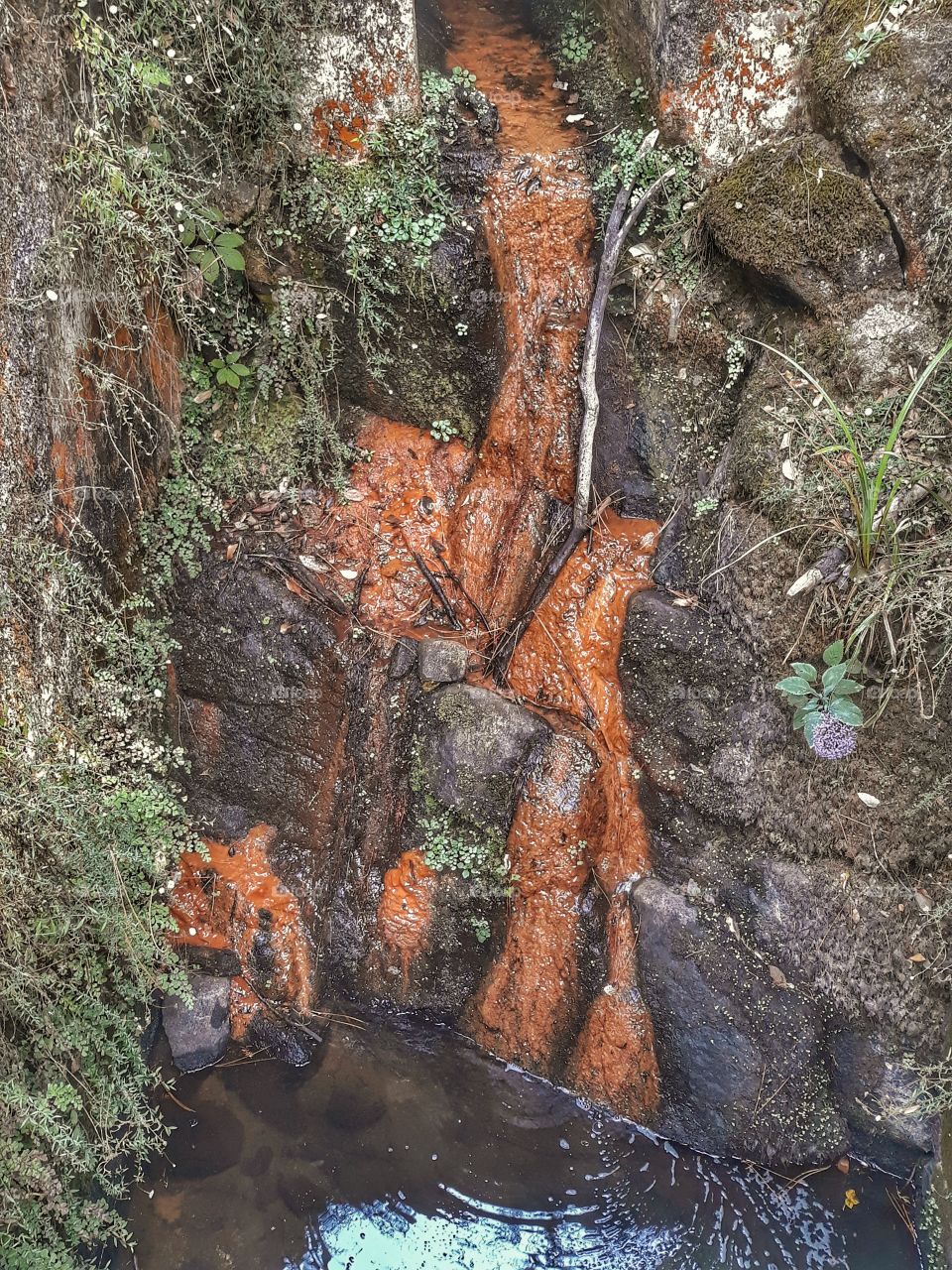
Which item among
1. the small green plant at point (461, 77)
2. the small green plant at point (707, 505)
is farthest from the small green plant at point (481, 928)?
the small green plant at point (461, 77)

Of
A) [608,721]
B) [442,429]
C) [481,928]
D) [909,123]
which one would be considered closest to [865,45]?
[909,123]

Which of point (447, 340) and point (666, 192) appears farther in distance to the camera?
point (447, 340)

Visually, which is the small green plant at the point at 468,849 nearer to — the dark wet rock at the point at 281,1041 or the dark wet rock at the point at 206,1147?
the dark wet rock at the point at 281,1041

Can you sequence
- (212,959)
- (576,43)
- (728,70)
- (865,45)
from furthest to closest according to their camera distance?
(576,43), (212,959), (728,70), (865,45)

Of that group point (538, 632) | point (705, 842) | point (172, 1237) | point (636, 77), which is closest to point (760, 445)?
point (538, 632)

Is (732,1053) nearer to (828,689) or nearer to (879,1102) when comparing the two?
(879,1102)

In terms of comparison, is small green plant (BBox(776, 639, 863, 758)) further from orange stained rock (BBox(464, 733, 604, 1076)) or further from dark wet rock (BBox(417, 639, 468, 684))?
dark wet rock (BBox(417, 639, 468, 684))

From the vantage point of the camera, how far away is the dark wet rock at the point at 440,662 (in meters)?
3.84

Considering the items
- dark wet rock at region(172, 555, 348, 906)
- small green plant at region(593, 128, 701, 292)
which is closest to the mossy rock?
small green plant at region(593, 128, 701, 292)

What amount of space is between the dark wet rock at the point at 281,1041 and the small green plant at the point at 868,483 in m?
3.24

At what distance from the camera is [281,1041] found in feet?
12.5

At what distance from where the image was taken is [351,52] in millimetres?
3719

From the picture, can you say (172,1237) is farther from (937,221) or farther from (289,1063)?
(937,221)

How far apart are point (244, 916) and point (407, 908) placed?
81 centimetres
